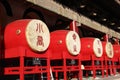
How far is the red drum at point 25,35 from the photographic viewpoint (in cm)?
1245

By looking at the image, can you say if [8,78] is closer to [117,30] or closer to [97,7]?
[97,7]

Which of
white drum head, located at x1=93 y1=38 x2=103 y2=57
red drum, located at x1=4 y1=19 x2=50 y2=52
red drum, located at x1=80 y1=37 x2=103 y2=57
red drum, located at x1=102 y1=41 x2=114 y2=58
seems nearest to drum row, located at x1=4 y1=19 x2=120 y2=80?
red drum, located at x1=4 y1=19 x2=50 y2=52

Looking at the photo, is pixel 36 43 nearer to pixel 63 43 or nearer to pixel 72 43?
pixel 63 43

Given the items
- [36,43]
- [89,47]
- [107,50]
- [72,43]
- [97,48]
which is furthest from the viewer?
[107,50]

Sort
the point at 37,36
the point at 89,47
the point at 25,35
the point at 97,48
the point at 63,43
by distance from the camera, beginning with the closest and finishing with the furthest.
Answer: the point at 25,35
the point at 37,36
the point at 63,43
the point at 89,47
the point at 97,48

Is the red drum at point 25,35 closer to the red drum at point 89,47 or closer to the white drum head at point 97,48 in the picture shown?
the red drum at point 89,47

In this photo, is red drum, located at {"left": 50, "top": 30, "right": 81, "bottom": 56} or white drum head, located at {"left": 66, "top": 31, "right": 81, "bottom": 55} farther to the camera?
white drum head, located at {"left": 66, "top": 31, "right": 81, "bottom": 55}

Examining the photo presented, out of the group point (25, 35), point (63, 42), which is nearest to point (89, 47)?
point (63, 42)

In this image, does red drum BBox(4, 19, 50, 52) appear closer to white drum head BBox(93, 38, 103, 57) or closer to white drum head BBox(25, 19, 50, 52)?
white drum head BBox(25, 19, 50, 52)

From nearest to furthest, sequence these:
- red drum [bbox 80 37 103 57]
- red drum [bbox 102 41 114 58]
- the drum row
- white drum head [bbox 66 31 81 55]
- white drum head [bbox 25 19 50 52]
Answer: the drum row
white drum head [bbox 25 19 50 52]
white drum head [bbox 66 31 81 55]
red drum [bbox 80 37 103 57]
red drum [bbox 102 41 114 58]

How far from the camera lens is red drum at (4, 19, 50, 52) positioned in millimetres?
12453

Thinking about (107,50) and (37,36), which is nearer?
(37,36)

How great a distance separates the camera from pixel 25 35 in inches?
489

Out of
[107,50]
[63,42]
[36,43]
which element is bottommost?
[36,43]
